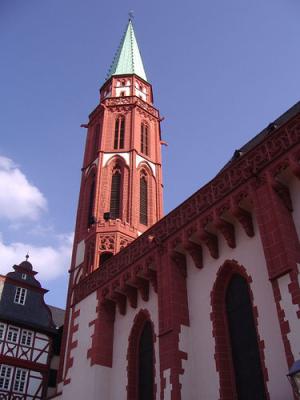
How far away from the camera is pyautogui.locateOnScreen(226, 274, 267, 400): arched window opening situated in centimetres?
1269

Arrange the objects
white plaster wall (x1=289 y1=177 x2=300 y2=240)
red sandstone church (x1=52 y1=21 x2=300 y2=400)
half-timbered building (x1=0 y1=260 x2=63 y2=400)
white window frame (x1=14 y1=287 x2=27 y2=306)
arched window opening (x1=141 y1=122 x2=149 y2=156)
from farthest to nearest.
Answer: arched window opening (x1=141 y1=122 x2=149 y2=156) < white window frame (x1=14 y1=287 x2=27 y2=306) < half-timbered building (x1=0 y1=260 x2=63 y2=400) < white plaster wall (x1=289 y1=177 x2=300 y2=240) < red sandstone church (x1=52 y1=21 x2=300 y2=400)

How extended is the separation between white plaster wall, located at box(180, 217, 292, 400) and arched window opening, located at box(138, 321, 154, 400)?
8.14 feet

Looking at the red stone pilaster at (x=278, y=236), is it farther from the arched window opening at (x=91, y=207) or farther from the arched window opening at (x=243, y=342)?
the arched window opening at (x=91, y=207)

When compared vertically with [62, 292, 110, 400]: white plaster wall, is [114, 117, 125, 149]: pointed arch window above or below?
above

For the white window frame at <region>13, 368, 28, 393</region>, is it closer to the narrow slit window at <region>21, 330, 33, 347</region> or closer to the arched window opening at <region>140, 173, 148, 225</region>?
the narrow slit window at <region>21, 330, 33, 347</region>

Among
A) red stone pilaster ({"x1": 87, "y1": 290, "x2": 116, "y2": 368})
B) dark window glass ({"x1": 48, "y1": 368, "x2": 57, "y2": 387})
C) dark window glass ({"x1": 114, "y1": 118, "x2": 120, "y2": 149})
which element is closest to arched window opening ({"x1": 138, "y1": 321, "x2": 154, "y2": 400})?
red stone pilaster ({"x1": 87, "y1": 290, "x2": 116, "y2": 368})

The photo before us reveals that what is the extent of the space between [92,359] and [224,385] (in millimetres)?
7093

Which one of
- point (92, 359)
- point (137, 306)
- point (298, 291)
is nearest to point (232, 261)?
point (298, 291)

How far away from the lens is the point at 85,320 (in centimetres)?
2078

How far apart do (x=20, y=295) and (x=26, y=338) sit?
10.5ft

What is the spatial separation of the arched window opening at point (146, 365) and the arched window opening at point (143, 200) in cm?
1053

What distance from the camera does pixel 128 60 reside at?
3991 centimetres

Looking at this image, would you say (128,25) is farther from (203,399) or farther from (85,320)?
(203,399)

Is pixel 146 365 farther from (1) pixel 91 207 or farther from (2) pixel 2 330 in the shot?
(1) pixel 91 207
